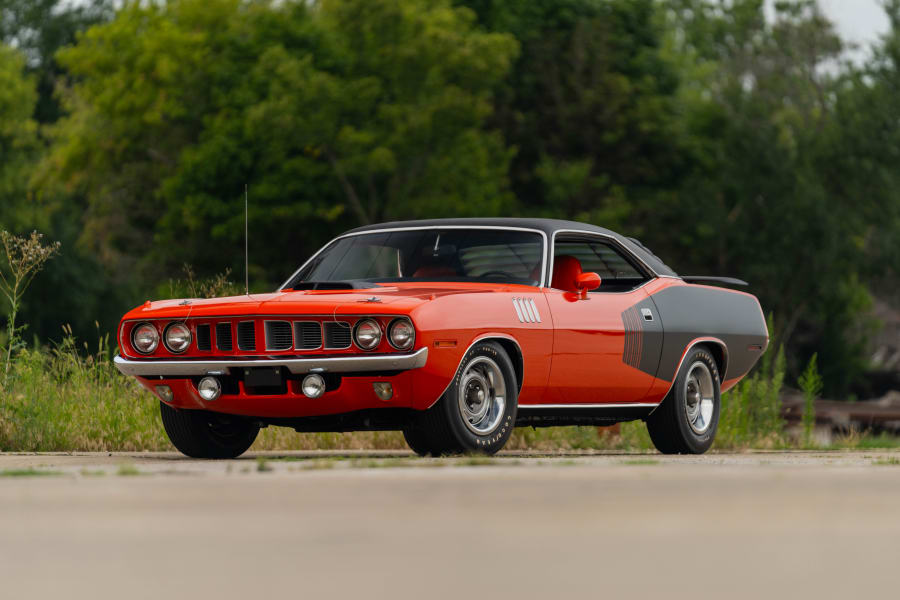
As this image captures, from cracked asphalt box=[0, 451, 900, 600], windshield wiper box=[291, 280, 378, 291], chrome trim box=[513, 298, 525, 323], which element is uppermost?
windshield wiper box=[291, 280, 378, 291]

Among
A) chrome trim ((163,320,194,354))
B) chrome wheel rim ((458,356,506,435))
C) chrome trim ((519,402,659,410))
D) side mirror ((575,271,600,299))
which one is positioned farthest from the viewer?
side mirror ((575,271,600,299))

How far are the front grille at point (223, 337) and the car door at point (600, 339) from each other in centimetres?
184

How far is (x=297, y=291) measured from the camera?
10.2 metres

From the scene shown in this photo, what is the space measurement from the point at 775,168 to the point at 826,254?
306 centimetres

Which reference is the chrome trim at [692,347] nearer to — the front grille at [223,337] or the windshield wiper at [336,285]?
the windshield wiper at [336,285]

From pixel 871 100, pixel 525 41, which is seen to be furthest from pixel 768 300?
pixel 525 41

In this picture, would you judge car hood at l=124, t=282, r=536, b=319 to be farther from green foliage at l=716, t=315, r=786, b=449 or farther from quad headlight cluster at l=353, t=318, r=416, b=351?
green foliage at l=716, t=315, r=786, b=449

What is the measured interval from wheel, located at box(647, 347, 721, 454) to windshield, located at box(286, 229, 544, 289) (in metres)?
1.43

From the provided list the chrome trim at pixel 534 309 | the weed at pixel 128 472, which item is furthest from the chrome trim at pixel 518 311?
the weed at pixel 128 472

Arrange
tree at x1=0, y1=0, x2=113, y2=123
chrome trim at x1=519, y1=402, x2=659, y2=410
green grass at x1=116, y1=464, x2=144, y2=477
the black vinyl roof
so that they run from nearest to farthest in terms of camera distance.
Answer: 1. green grass at x1=116, y1=464, x2=144, y2=477
2. chrome trim at x1=519, y1=402, x2=659, y2=410
3. the black vinyl roof
4. tree at x1=0, y1=0, x2=113, y2=123

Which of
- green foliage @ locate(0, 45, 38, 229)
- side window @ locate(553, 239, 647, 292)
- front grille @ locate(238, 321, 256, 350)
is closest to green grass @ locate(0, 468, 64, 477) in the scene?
front grille @ locate(238, 321, 256, 350)

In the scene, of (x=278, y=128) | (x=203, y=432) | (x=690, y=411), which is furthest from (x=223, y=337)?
(x=278, y=128)

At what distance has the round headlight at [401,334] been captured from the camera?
899 centimetres

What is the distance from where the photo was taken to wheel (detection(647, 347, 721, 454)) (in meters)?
11.1
